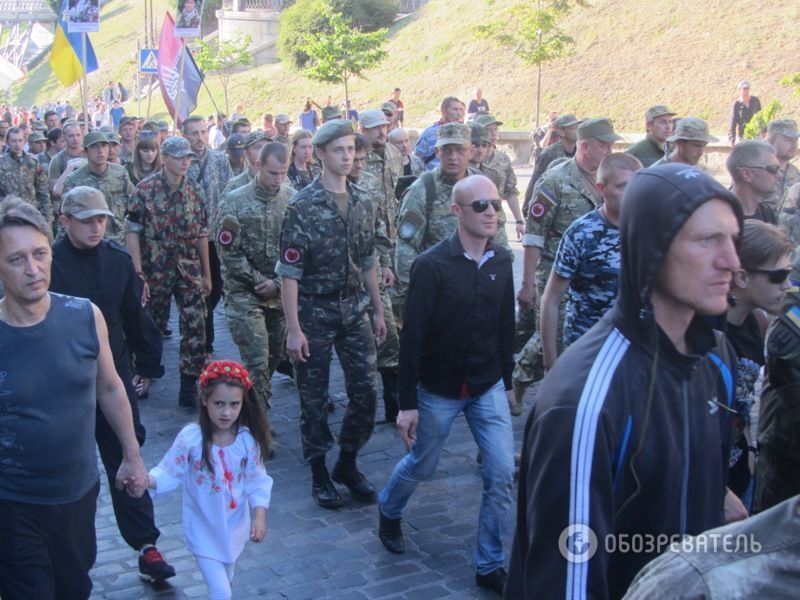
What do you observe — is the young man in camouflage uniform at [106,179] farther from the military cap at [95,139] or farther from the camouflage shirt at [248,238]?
the camouflage shirt at [248,238]

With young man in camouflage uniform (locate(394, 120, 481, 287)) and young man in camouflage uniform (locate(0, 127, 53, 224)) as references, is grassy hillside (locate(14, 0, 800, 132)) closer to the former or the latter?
young man in camouflage uniform (locate(0, 127, 53, 224))

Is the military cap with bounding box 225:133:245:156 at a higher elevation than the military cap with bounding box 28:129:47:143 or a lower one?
higher

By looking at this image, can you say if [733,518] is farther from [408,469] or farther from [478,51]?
[478,51]

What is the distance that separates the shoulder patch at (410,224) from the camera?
300 inches

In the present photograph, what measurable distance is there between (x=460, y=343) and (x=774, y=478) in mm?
1833

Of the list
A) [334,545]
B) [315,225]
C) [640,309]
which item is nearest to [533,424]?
[640,309]

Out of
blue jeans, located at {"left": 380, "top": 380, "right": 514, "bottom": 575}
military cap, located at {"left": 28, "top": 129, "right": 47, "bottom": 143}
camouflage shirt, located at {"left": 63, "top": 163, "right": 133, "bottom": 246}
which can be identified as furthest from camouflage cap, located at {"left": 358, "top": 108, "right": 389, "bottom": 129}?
military cap, located at {"left": 28, "top": 129, "right": 47, "bottom": 143}

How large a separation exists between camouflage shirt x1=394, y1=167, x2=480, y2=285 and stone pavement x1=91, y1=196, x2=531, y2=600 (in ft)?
5.08

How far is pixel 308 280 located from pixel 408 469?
1.56 metres

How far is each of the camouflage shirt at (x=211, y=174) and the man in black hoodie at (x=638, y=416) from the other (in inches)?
373

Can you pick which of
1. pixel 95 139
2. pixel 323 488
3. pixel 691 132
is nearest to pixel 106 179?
pixel 95 139

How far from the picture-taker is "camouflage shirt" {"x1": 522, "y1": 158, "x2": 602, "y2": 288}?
694 centimetres

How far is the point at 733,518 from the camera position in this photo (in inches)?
121

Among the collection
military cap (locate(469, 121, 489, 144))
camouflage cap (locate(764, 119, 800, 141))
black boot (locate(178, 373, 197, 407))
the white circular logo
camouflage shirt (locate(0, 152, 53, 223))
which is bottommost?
black boot (locate(178, 373, 197, 407))
